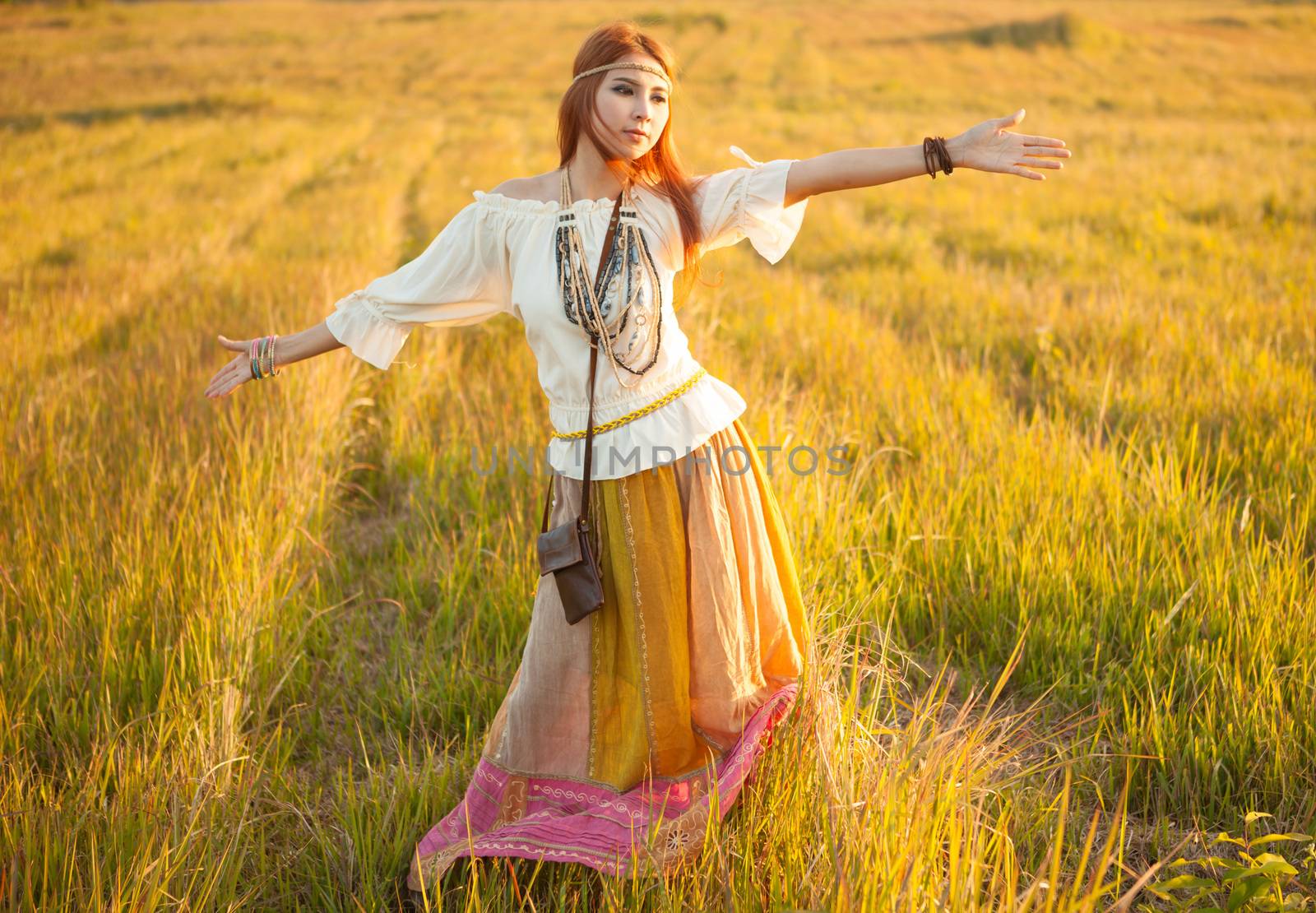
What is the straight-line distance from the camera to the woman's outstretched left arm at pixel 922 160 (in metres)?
1.68

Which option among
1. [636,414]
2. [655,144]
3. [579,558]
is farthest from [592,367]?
[655,144]

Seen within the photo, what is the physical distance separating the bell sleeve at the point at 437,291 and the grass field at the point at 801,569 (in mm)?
535

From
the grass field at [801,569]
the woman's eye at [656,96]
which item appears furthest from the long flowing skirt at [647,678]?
the woman's eye at [656,96]

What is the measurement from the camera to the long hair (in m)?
1.82

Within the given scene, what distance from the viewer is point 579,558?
1.75 metres

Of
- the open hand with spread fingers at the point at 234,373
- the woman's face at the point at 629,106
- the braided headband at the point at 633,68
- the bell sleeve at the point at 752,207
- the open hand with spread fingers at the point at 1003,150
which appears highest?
the braided headband at the point at 633,68

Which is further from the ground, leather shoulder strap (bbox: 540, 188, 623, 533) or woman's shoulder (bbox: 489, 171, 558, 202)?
woman's shoulder (bbox: 489, 171, 558, 202)

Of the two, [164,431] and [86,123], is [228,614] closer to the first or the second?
[164,431]

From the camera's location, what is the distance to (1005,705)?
2234 millimetres

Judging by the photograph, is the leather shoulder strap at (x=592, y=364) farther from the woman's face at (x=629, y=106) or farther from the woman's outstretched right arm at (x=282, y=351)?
the woman's outstretched right arm at (x=282, y=351)

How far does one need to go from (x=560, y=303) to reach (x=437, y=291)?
0.31 meters

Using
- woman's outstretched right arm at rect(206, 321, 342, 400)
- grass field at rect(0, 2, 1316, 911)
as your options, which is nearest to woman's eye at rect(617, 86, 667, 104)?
grass field at rect(0, 2, 1316, 911)

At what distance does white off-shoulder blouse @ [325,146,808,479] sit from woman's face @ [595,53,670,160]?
0.11 m

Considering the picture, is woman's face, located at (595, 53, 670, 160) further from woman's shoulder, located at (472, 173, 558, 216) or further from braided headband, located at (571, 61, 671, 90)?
woman's shoulder, located at (472, 173, 558, 216)
